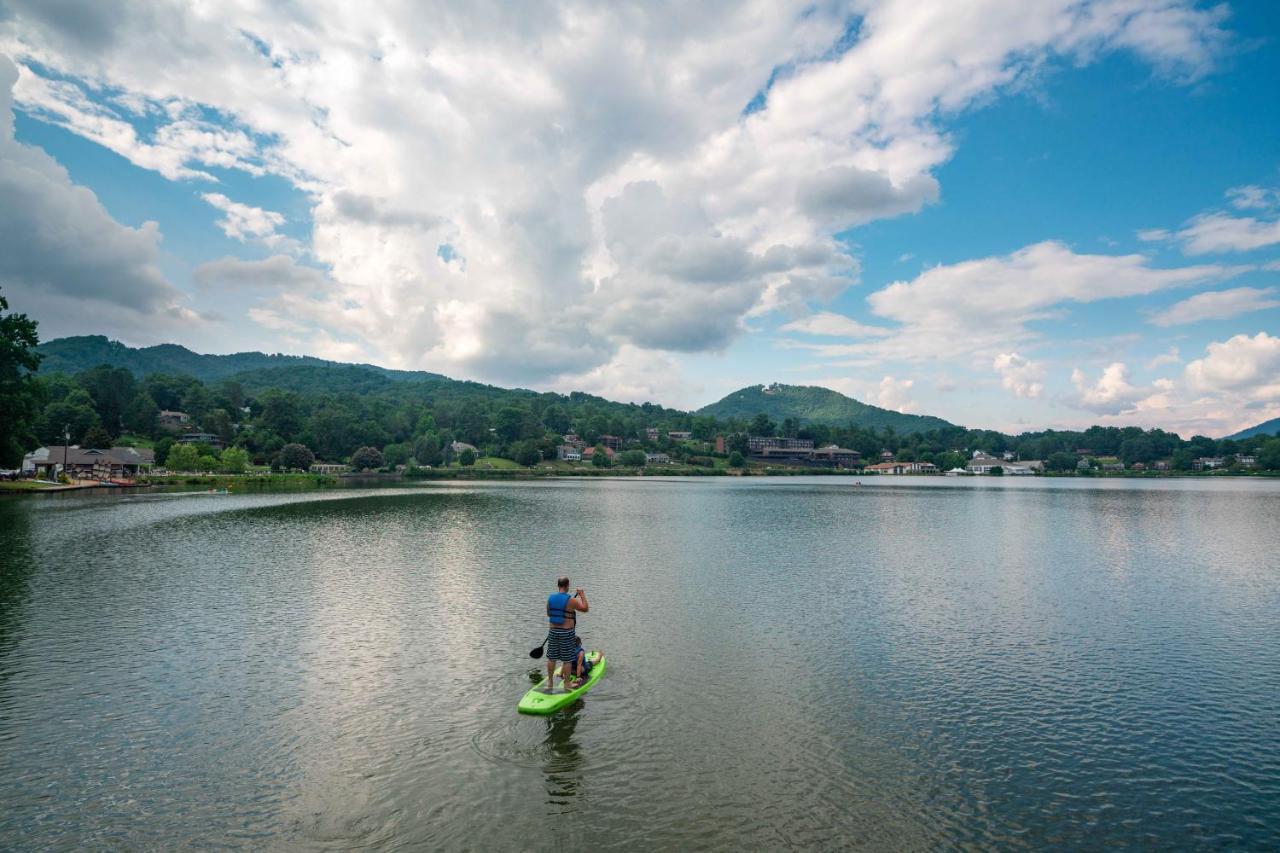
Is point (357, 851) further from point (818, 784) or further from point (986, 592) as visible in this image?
point (986, 592)

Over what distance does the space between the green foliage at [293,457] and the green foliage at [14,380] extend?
93701 millimetres

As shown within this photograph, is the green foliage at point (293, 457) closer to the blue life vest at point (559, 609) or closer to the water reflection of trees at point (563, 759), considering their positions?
the blue life vest at point (559, 609)

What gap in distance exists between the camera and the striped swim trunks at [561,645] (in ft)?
68.6

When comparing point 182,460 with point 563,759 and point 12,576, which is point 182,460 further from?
point 563,759

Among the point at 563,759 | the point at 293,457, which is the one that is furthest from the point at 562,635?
the point at 293,457

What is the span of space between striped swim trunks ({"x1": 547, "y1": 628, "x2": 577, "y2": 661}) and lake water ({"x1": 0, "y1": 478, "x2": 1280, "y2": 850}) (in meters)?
1.77

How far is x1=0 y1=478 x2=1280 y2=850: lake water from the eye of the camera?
45.8ft

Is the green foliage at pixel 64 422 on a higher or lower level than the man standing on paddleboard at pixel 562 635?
higher

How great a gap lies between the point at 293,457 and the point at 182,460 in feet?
92.5

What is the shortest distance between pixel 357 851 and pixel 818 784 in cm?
1030

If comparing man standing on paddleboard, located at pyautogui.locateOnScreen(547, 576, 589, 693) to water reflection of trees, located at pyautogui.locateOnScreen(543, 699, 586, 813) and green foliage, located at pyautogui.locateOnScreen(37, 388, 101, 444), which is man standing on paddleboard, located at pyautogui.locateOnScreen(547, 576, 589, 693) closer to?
water reflection of trees, located at pyautogui.locateOnScreen(543, 699, 586, 813)

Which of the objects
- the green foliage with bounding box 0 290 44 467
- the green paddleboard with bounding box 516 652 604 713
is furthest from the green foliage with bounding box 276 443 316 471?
the green paddleboard with bounding box 516 652 604 713

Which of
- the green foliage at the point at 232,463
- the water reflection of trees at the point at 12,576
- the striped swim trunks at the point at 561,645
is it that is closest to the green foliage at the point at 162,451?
the green foliage at the point at 232,463

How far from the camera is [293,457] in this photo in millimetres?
191250
